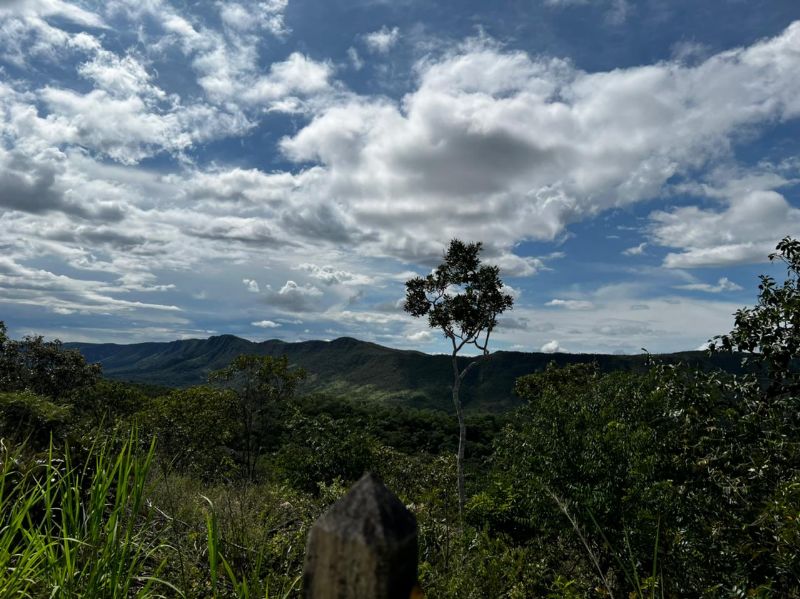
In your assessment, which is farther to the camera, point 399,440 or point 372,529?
point 399,440

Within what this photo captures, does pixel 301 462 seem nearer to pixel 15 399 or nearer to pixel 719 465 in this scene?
pixel 15 399

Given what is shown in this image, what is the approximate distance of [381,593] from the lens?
0.92m

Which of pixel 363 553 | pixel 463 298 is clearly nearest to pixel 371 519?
pixel 363 553

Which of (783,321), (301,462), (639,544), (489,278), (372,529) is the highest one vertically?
(489,278)

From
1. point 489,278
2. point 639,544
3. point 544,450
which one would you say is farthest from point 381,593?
point 489,278

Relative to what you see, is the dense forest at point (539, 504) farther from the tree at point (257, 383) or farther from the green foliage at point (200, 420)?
the green foliage at point (200, 420)

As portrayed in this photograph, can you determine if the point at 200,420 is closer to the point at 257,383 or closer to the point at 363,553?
the point at 257,383

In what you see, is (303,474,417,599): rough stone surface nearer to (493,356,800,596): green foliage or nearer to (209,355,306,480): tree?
(493,356,800,596): green foliage

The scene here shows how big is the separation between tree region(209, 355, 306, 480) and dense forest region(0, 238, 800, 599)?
1528 cm

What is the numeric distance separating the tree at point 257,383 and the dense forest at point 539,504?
50.1 feet

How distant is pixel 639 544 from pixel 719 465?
3.19 meters

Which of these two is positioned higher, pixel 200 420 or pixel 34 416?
pixel 34 416

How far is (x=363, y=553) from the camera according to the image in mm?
933

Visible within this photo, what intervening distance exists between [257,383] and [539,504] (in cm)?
2390
